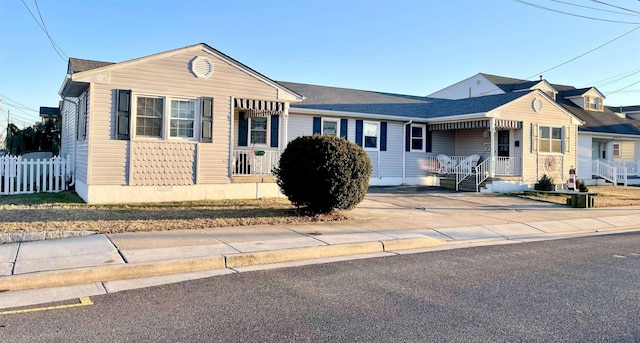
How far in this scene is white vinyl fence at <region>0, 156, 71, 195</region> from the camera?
14.2 m

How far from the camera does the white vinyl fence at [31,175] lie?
14211 millimetres

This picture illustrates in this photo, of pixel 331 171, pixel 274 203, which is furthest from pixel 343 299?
pixel 274 203

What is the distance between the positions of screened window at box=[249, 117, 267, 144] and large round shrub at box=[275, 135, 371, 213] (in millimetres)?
6566

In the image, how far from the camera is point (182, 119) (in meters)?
13.6

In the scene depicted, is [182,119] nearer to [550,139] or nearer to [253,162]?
[253,162]

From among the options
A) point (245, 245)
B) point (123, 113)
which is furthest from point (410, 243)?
point (123, 113)

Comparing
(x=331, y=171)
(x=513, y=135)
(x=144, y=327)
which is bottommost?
(x=144, y=327)

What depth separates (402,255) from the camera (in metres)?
8.22

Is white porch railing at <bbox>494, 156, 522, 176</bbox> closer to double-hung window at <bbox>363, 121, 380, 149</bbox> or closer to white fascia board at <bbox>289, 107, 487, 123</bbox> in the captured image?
white fascia board at <bbox>289, 107, 487, 123</bbox>

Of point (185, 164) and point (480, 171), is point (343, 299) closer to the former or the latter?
point (185, 164)

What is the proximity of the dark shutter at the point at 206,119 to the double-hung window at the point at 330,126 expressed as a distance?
21.6ft

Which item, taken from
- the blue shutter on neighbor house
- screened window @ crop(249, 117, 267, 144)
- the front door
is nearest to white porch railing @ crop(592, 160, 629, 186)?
the front door

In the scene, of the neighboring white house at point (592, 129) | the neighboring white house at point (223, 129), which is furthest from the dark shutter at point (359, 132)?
the neighboring white house at point (592, 129)

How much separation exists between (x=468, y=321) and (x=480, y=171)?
16930mm
